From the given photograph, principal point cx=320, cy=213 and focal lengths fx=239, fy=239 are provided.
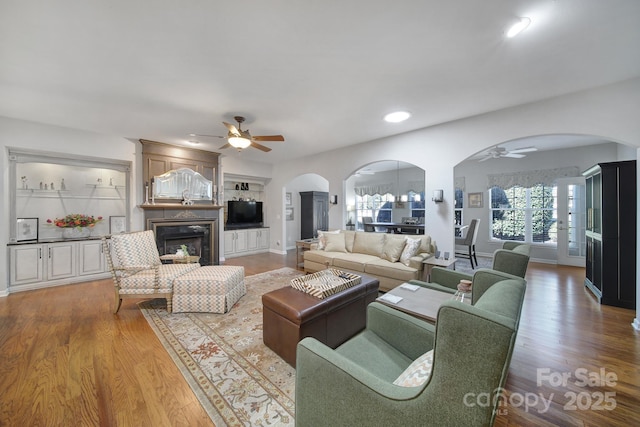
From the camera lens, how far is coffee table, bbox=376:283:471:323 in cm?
181

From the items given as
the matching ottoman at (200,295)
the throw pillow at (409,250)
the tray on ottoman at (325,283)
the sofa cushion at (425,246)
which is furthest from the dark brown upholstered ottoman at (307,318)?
the sofa cushion at (425,246)

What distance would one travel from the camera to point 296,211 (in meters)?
8.29

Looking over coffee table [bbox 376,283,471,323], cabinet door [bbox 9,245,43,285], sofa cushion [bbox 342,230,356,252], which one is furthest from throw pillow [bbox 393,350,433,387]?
cabinet door [bbox 9,245,43,285]

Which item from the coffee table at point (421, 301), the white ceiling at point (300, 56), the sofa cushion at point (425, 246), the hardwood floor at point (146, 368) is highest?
the white ceiling at point (300, 56)

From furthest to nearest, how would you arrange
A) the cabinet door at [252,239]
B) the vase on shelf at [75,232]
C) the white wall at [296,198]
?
the white wall at [296,198] → the cabinet door at [252,239] → the vase on shelf at [75,232]

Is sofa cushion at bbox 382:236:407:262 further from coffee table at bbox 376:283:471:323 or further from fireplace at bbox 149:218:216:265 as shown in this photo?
fireplace at bbox 149:218:216:265

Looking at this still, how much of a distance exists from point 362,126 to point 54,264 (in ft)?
19.3

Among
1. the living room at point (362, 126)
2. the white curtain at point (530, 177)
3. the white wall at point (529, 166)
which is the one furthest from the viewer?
the white curtain at point (530, 177)

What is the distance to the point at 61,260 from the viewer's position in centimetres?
423

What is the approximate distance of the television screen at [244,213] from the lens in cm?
682

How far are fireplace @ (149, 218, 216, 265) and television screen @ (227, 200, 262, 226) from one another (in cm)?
112

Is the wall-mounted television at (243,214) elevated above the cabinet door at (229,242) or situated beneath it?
elevated above

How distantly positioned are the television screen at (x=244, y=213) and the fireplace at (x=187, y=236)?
1.12m

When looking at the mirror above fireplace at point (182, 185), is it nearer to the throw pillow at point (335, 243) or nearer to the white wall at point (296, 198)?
the white wall at point (296, 198)
